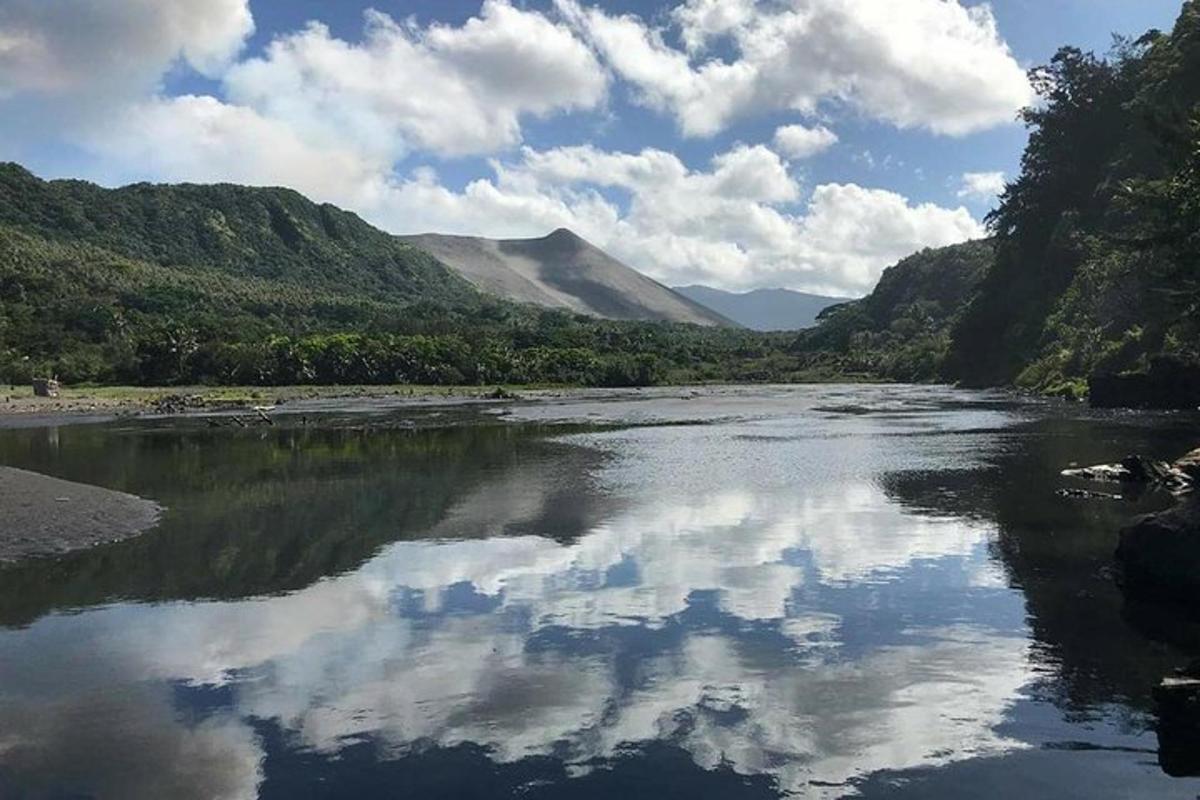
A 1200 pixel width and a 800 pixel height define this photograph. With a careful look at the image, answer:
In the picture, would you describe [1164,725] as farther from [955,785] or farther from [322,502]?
[322,502]

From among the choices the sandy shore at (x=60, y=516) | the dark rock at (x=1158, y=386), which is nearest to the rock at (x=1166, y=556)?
the sandy shore at (x=60, y=516)

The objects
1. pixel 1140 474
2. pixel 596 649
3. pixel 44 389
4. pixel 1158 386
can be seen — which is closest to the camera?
pixel 596 649

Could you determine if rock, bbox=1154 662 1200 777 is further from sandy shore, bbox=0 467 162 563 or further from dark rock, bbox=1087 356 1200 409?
dark rock, bbox=1087 356 1200 409

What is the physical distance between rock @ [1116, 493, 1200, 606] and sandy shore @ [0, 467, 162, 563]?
36805mm

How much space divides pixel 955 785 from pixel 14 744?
17.3 m

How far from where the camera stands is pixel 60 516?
42.4 metres

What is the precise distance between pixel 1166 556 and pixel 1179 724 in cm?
1051

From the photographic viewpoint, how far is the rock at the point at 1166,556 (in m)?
26.1

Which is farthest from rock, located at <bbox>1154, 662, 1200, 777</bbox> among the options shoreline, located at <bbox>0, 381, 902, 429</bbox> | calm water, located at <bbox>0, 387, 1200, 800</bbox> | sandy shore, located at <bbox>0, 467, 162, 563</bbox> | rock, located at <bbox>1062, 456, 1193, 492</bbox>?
shoreline, located at <bbox>0, 381, 902, 429</bbox>

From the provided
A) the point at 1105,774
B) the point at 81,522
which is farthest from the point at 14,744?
the point at 81,522

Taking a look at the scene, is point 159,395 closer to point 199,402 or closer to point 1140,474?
point 199,402

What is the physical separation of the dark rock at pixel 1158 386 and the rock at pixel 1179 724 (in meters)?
88.2

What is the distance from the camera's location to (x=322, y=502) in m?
50.0

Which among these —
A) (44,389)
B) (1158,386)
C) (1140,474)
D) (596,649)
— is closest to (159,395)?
(44,389)
